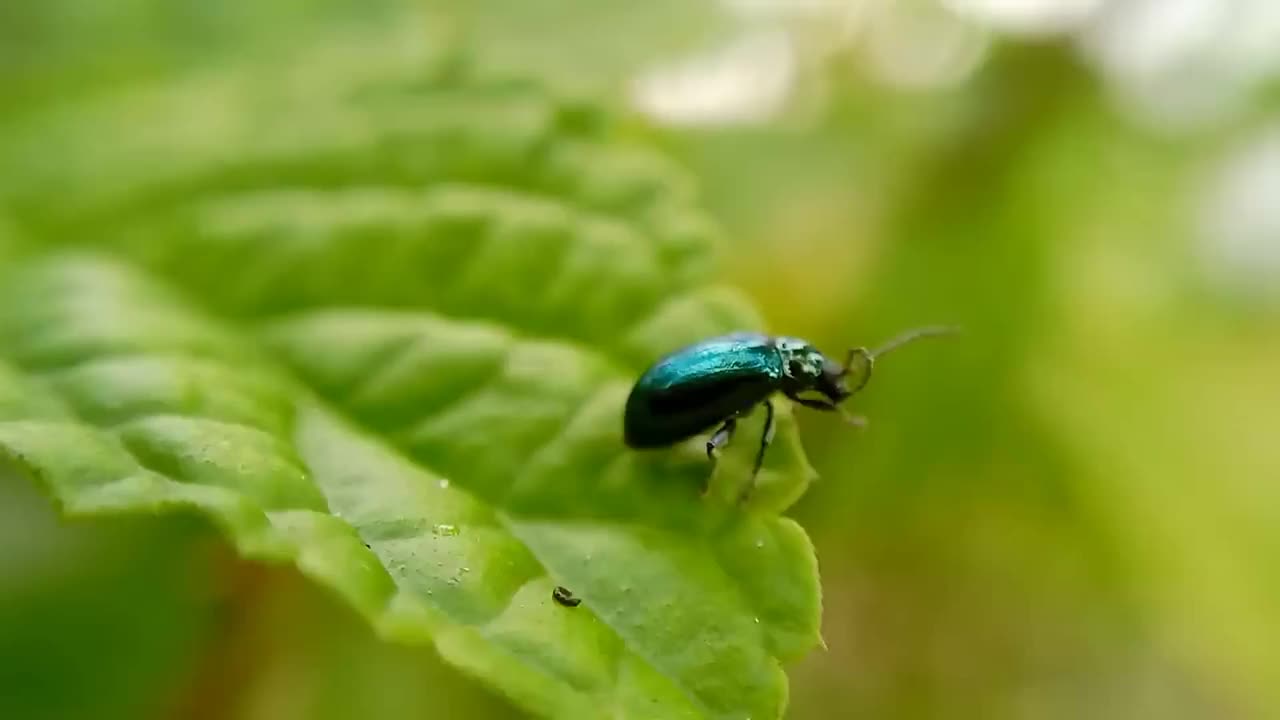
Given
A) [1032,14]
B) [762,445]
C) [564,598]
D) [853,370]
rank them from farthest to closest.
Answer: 1. [1032,14]
2. [853,370]
3. [762,445]
4. [564,598]

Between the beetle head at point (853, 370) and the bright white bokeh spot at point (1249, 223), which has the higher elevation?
the bright white bokeh spot at point (1249, 223)

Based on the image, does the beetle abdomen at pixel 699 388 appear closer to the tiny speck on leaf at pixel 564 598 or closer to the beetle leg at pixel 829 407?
the beetle leg at pixel 829 407

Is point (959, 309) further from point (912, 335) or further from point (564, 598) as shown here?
point (564, 598)

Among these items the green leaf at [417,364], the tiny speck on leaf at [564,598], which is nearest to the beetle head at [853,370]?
the green leaf at [417,364]

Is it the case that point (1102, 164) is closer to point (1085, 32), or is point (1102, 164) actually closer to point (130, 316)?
point (1085, 32)

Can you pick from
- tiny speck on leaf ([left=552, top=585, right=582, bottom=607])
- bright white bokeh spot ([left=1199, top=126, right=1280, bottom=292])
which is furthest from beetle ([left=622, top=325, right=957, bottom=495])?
bright white bokeh spot ([left=1199, top=126, right=1280, bottom=292])

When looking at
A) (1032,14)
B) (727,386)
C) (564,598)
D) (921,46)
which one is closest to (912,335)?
(727,386)
